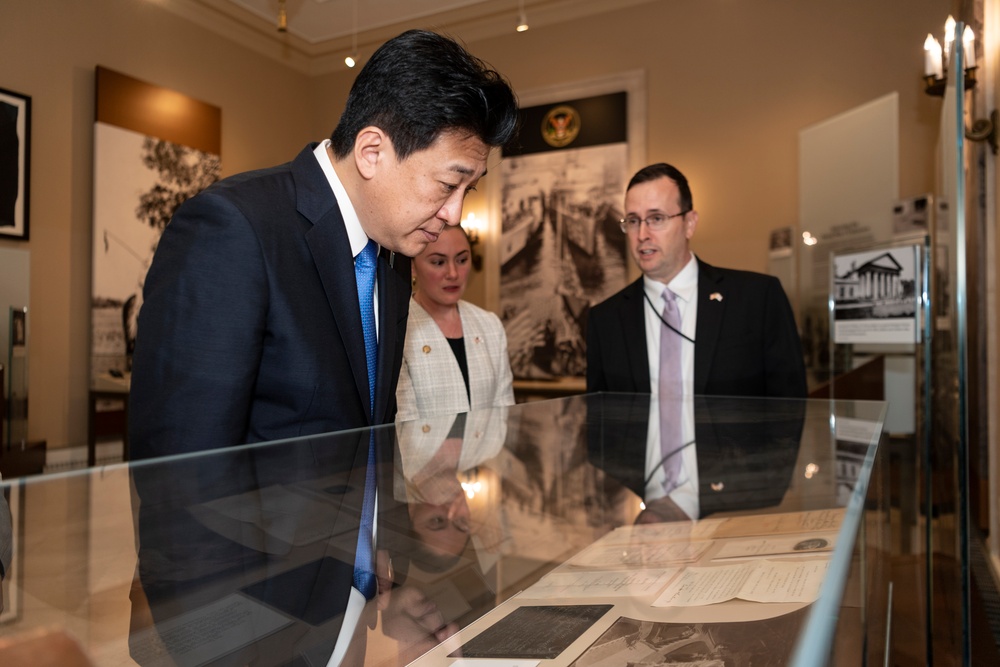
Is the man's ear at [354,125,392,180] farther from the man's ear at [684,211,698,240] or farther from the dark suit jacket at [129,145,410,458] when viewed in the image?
the man's ear at [684,211,698,240]

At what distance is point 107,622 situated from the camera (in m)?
0.56

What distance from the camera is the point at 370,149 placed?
1476 millimetres

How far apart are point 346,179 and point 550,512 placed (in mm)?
883

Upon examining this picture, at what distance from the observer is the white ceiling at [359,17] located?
7184 mm

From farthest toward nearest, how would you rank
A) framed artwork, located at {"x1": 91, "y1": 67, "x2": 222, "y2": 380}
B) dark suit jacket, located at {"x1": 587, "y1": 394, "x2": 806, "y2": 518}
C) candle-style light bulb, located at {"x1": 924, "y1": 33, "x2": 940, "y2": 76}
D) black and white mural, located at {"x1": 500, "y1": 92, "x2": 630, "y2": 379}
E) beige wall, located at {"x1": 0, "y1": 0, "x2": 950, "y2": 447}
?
black and white mural, located at {"x1": 500, "y1": 92, "x2": 630, "y2": 379} < framed artwork, located at {"x1": 91, "y1": 67, "x2": 222, "y2": 380} < beige wall, located at {"x1": 0, "y1": 0, "x2": 950, "y2": 447} < candle-style light bulb, located at {"x1": 924, "y1": 33, "x2": 940, "y2": 76} < dark suit jacket, located at {"x1": 587, "y1": 394, "x2": 806, "y2": 518}

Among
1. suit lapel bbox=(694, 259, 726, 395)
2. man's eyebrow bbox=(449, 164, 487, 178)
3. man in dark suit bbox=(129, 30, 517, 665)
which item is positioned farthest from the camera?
suit lapel bbox=(694, 259, 726, 395)

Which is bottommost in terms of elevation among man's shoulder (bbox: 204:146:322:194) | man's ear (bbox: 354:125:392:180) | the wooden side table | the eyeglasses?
the wooden side table

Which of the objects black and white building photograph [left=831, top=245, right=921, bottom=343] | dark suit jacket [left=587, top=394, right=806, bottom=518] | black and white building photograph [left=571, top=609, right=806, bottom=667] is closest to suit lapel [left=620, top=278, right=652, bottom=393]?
dark suit jacket [left=587, top=394, right=806, bottom=518]

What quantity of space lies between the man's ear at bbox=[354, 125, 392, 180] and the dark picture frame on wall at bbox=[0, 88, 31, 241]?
5.18 metres

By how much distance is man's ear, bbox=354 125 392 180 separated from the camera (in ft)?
4.79

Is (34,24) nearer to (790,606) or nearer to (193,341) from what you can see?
(193,341)

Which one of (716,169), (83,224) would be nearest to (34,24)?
(83,224)

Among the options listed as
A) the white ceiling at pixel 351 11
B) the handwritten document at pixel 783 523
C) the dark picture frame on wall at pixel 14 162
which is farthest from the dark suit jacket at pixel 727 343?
the white ceiling at pixel 351 11

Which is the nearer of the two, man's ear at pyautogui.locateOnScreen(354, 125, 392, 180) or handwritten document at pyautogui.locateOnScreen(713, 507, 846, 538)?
handwritten document at pyautogui.locateOnScreen(713, 507, 846, 538)
